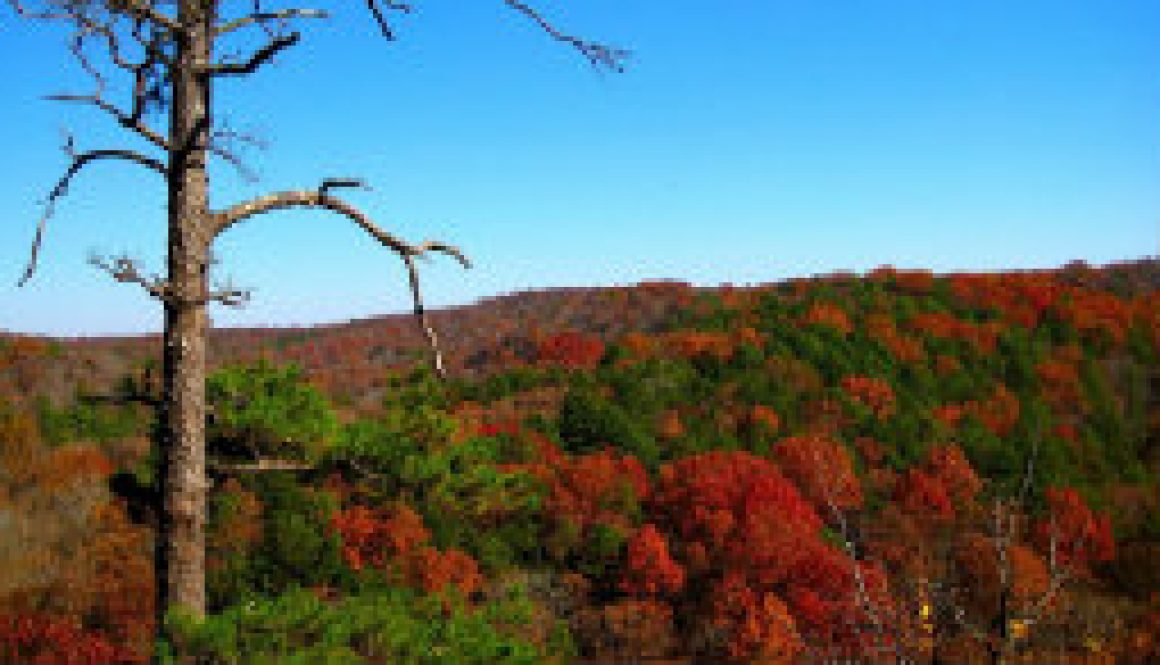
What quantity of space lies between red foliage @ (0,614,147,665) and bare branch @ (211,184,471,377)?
17.1 m

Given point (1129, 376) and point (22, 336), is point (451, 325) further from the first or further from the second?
point (1129, 376)

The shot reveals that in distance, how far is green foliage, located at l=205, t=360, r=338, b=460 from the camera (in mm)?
7781

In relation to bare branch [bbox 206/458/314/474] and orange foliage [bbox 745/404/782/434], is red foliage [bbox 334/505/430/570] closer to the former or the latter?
bare branch [bbox 206/458/314/474]

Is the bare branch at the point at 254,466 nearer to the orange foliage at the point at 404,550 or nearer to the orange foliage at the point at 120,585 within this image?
the orange foliage at the point at 404,550

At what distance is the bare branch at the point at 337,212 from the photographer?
5.97 meters

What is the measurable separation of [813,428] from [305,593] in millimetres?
61020

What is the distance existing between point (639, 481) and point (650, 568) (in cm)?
766

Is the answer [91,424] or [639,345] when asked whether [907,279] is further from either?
[91,424]

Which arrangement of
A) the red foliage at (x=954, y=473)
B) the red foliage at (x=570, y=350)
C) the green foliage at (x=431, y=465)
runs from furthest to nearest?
the red foliage at (x=570, y=350)
the red foliage at (x=954, y=473)
the green foliage at (x=431, y=465)

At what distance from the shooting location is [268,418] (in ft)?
25.8

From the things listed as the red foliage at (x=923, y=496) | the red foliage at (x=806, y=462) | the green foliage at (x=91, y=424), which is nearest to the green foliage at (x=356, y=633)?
the green foliage at (x=91, y=424)

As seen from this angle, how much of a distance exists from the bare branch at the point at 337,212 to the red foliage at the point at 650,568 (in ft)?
122

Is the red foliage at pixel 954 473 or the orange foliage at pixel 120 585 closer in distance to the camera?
the orange foliage at pixel 120 585

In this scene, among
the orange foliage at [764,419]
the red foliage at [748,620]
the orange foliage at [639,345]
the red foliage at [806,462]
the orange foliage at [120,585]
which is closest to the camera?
the orange foliage at [120,585]
